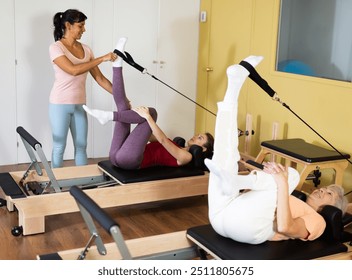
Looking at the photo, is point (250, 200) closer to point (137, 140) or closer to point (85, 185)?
point (137, 140)

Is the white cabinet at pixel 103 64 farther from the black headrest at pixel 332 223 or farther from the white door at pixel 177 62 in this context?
the black headrest at pixel 332 223

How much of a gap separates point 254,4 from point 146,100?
1.32 m

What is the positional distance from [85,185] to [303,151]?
4.87ft

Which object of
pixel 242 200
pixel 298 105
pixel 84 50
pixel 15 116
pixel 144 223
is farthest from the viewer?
pixel 15 116

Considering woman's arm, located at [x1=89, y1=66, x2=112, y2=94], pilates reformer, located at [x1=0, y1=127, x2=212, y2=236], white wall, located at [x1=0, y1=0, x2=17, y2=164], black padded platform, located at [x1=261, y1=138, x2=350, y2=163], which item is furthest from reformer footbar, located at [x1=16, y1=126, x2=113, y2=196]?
black padded platform, located at [x1=261, y1=138, x2=350, y2=163]

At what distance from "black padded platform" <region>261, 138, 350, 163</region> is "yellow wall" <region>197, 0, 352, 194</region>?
0.84ft

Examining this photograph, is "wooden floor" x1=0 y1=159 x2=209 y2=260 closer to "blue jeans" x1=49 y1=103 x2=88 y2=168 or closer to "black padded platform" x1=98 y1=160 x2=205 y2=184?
"black padded platform" x1=98 y1=160 x2=205 y2=184

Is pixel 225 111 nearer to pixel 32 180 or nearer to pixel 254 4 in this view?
pixel 32 180

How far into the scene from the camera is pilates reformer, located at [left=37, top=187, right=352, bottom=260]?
7.22ft

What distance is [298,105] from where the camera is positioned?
13.0 ft

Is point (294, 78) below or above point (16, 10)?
below

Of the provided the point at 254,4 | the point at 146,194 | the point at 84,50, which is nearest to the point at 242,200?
the point at 146,194

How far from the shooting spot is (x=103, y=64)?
4555mm

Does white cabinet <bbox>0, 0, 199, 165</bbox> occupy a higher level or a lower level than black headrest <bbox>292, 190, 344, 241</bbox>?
higher
